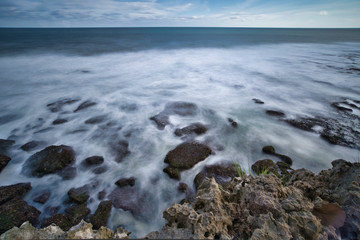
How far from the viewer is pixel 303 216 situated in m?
1.81

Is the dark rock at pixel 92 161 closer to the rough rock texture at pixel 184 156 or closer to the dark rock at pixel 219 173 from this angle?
the rough rock texture at pixel 184 156

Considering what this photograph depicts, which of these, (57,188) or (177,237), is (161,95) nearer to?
(57,188)

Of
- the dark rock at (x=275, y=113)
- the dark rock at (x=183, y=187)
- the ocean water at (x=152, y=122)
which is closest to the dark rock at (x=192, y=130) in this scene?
the ocean water at (x=152, y=122)

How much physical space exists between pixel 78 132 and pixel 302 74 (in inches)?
571

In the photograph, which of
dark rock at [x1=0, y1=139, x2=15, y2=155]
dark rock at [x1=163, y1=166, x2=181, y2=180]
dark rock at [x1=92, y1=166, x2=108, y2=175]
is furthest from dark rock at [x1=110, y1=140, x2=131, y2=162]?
dark rock at [x1=0, y1=139, x2=15, y2=155]

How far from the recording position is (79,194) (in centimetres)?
389

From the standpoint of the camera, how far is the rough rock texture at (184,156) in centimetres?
452

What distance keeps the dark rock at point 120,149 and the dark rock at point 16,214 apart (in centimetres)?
199

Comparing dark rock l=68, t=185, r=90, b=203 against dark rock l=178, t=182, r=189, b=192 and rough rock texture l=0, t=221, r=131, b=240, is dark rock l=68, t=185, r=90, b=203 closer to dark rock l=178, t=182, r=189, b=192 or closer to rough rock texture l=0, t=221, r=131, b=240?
dark rock l=178, t=182, r=189, b=192

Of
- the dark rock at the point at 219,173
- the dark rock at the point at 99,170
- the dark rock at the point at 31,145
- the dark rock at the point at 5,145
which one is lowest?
the dark rock at the point at 99,170

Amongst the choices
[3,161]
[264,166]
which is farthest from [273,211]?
[3,161]

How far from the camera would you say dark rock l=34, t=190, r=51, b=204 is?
12.6 ft

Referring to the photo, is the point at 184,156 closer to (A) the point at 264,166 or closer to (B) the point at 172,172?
(B) the point at 172,172

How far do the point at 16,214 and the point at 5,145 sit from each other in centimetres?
322
